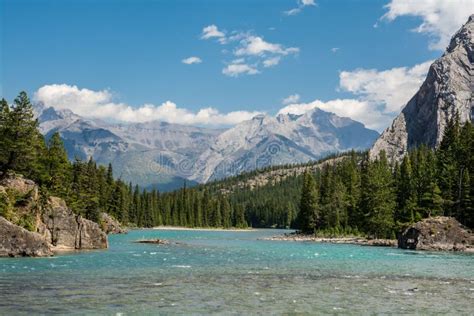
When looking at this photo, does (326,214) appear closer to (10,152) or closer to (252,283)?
(10,152)

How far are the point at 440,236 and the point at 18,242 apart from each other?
69929 millimetres

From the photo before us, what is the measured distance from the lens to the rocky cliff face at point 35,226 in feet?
196

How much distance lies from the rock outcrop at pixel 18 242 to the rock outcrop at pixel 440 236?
2518 inches

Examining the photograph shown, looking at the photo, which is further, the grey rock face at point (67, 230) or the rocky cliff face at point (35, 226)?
the grey rock face at point (67, 230)

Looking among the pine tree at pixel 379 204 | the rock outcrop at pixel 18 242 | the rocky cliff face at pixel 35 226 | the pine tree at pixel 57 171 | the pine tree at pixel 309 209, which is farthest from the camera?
the pine tree at pixel 309 209

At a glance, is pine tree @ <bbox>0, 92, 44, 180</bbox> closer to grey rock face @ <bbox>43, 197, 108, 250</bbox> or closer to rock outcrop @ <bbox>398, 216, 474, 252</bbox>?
grey rock face @ <bbox>43, 197, 108, 250</bbox>

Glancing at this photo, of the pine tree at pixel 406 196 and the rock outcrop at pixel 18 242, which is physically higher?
the pine tree at pixel 406 196

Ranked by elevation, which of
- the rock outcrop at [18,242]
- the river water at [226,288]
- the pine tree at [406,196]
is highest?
→ the pine tree at [406,196]

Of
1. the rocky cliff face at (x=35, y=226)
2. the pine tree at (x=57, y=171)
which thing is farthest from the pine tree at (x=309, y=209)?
the rocky cliff face at (x=35, y=226)

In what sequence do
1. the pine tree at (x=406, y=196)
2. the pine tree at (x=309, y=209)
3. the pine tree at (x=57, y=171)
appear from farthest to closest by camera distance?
1. the pine tree at (x=309, y=209)
2. the pine tree at (x=406, y=196)
3. the pine tree at (x=57, y=171)

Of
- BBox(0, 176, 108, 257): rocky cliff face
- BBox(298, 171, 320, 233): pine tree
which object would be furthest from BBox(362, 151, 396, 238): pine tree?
BBox(0, 176, 108, 257): rocky cliff face

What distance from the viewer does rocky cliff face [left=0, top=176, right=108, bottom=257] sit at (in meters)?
59.8

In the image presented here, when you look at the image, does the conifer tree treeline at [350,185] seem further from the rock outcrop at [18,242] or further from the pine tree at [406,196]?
the rock outcrop at [18,242]

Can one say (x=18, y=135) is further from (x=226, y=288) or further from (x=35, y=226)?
(x=226, y=288)
